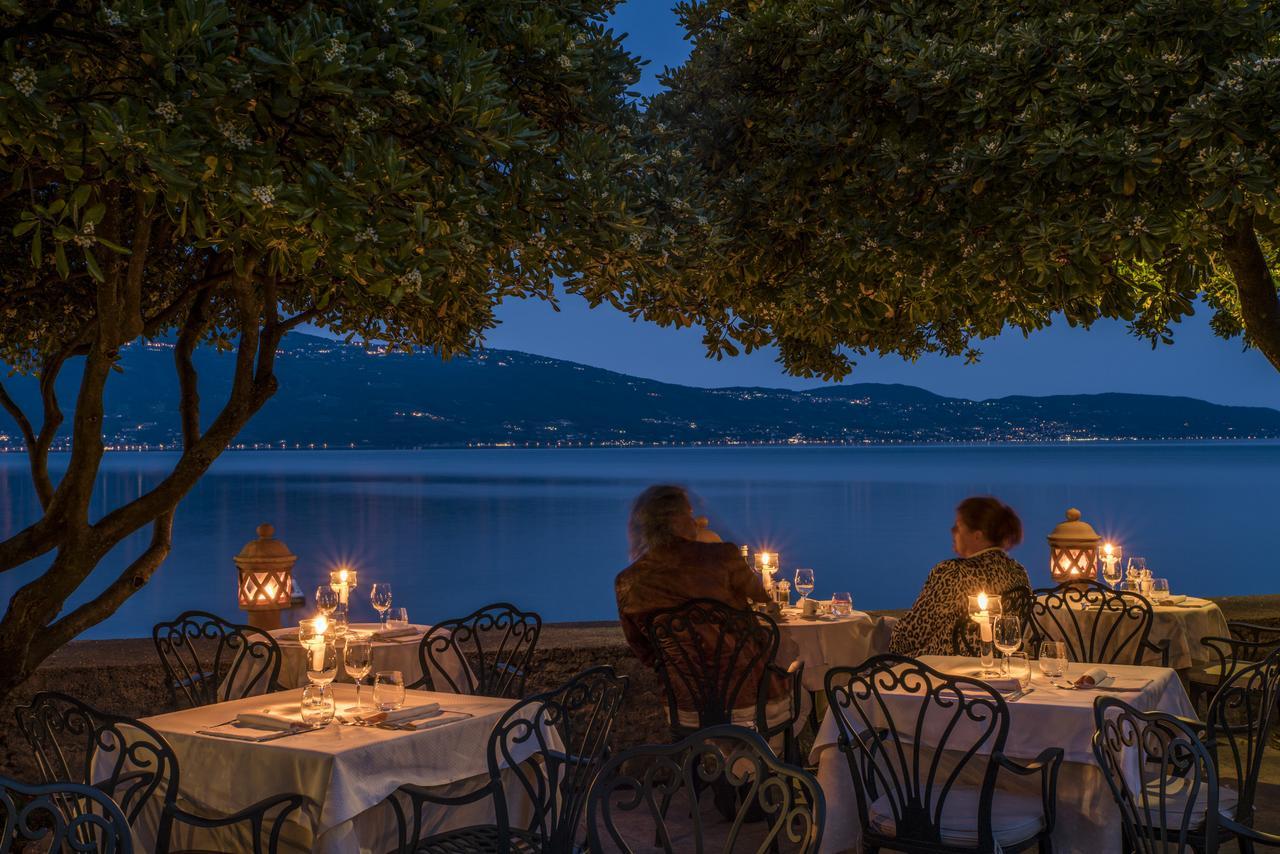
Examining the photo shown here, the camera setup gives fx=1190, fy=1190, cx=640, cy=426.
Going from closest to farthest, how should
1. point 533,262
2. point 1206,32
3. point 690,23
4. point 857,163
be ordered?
point 533,262 → point 1206,32 → point 857,163 → point 690,23

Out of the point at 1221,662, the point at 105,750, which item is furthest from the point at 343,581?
the point at 1221,662

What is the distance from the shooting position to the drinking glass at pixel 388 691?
4152mm

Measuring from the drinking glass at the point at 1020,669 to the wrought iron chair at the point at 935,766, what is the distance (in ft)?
0.71

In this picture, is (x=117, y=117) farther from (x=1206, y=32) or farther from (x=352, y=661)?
(x=1206, y=32)

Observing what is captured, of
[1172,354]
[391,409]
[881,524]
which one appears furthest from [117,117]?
[1172,354]

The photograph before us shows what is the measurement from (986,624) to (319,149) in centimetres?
338

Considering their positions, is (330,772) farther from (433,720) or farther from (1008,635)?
(1008,635)

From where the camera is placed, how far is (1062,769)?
4.12 metres

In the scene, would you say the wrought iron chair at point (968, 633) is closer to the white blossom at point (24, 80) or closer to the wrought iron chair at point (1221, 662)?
the wrought iron chair at point (1221, 662)

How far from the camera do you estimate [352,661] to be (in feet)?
13.9

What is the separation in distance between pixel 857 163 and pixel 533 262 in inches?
65.7

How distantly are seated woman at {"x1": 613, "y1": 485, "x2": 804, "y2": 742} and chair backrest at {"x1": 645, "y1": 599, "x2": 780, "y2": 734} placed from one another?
20mm

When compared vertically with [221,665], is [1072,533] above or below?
above

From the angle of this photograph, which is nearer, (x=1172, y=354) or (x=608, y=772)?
(x=608, y=772)
